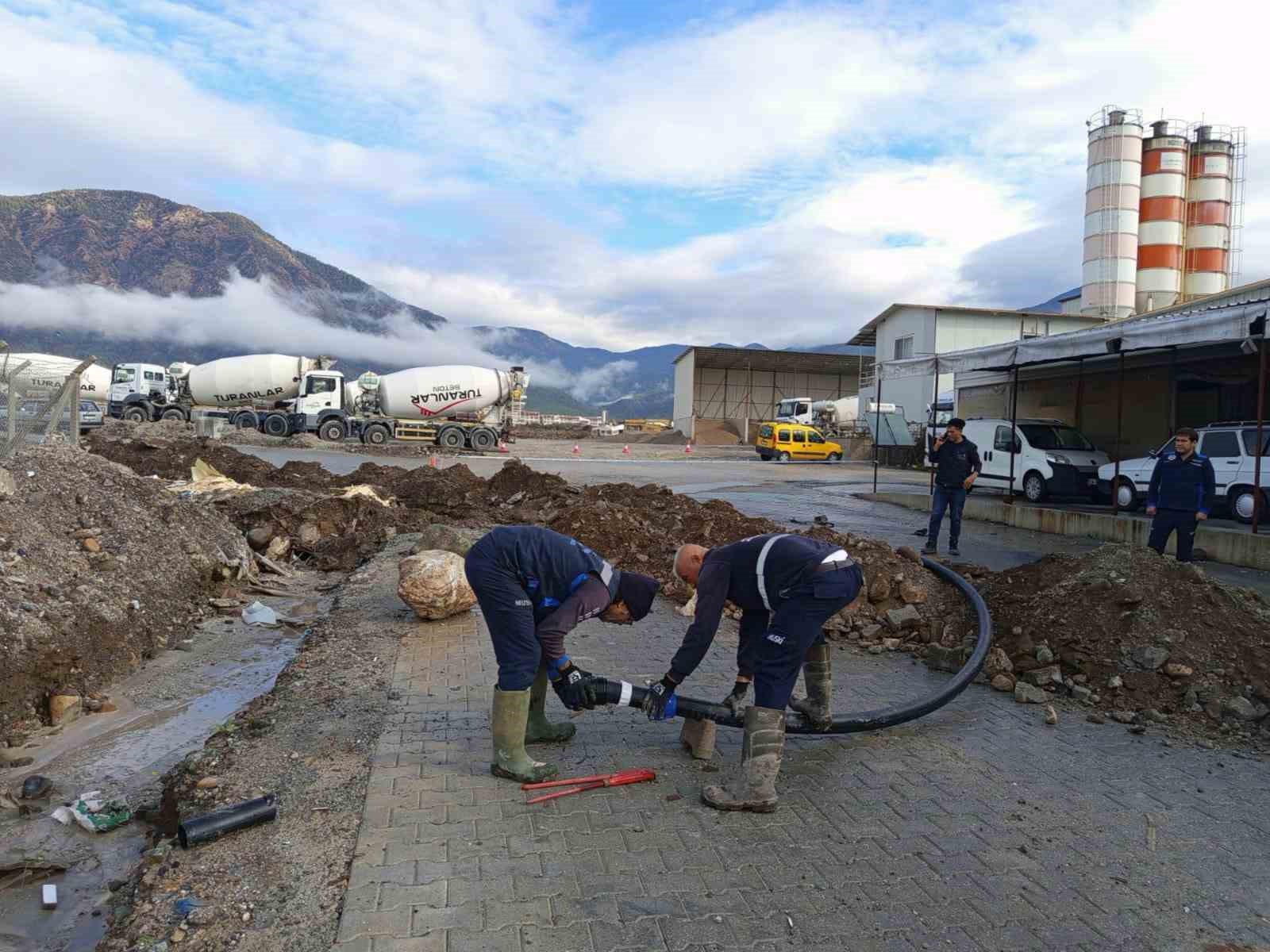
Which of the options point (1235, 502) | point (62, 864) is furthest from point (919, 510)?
point (62, 864)

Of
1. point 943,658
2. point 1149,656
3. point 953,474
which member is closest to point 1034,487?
point 953,474

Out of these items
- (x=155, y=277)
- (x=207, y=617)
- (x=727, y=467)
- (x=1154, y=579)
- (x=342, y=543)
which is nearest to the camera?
(x=1154, y=579)

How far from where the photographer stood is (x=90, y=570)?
23.3 feet

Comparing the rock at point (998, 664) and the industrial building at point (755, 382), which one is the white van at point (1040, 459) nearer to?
the rock at point (998, 664)

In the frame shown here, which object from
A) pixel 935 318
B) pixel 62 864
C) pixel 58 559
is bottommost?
pixel 62 864

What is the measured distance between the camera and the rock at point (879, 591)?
25.1ft

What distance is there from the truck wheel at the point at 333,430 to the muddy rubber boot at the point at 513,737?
31.8m

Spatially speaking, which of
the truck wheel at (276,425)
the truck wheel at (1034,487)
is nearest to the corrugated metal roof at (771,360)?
the truck wheel at (276,425)

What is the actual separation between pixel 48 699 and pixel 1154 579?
7793 millimetres

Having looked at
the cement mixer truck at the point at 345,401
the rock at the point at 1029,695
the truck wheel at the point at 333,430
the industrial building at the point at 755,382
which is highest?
the industrial building at the point at 755,382

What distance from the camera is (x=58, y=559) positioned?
6.84 metres

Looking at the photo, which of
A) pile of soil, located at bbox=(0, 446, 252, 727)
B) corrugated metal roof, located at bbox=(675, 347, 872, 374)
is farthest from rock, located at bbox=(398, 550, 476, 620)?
corrugated metal roof, located at bbox=(675, 347, 872, 374)

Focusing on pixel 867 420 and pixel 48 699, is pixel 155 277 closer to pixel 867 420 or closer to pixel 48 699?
pixel 867 420

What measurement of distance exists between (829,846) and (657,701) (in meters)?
0.98
